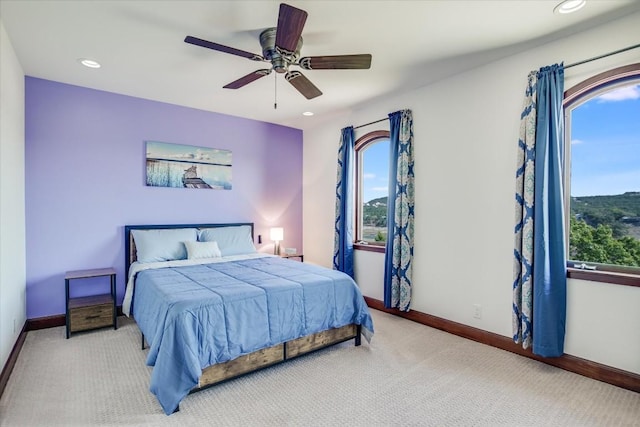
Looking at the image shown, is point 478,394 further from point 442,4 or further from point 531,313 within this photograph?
point 442,4

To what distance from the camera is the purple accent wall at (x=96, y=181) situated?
3.64 meters

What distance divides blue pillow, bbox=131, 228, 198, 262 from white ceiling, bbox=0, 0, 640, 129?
172cm

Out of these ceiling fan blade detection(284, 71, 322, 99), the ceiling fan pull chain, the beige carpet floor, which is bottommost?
the beige carpet floor

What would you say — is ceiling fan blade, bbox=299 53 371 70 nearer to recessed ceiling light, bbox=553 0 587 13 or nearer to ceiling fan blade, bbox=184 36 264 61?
ceiling fan blade, bbox=184 36 264 61

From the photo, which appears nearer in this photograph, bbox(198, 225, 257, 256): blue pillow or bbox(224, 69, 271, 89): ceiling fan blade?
bbox(224, 69, 271, 89): ceiling fan blade

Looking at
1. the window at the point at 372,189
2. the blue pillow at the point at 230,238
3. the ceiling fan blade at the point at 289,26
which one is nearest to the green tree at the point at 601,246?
the window at the point at 372,189

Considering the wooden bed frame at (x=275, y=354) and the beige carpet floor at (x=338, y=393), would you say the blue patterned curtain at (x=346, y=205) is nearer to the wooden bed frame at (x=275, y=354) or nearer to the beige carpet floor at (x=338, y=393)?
the wooden bed frame at (x=275, y=354)

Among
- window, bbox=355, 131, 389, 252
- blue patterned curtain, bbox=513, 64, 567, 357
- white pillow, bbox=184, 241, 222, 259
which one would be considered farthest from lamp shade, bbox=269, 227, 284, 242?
blue patterned curtain, bbox=513, 64, 567, 357

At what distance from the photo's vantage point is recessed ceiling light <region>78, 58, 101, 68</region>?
3162 mm

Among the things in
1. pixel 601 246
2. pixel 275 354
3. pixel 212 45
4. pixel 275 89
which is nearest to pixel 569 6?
pixel 601 246

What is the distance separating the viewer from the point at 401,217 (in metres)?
3.97

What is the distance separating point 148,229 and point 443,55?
389 cm

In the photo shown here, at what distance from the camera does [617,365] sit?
8.22ft

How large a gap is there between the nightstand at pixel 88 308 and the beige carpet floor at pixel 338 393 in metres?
0.30
